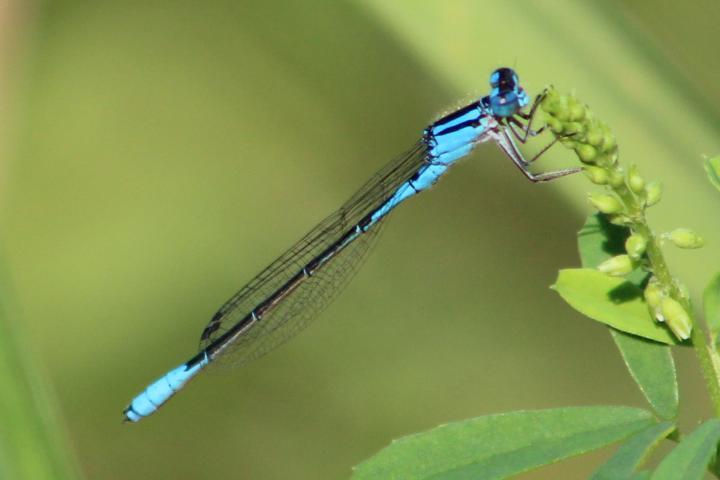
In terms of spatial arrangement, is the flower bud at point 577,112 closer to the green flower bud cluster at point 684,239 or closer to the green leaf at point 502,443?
the green flower bud cluster at point 684,239

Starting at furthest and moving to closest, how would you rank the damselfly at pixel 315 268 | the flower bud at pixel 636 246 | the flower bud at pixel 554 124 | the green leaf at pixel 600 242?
the damselfly at pixel 315 268
the green leaf at pixel 600 242
the flower bud at pixel 554 124
the flower bud at pixel 636 246

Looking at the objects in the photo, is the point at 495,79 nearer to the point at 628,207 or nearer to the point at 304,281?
the point at 628,207

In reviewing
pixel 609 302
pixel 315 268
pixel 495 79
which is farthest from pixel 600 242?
pixel 315 268

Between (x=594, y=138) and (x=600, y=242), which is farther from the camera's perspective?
(x=600, y=242)

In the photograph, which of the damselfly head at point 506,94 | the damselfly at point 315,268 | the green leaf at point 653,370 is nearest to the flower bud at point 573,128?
the green leaf at point 653,370

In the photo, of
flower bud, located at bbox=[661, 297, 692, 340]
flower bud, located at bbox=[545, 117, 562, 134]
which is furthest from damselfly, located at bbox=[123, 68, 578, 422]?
flower bud, located at bbox=[661, 297, 692, 340]

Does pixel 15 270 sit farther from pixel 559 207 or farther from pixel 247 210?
pixel 559 207
